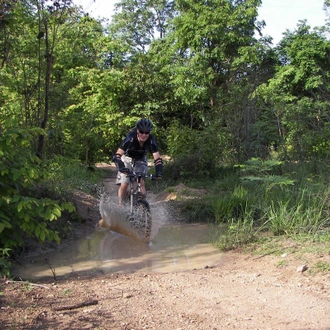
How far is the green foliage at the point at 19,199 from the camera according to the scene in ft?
15.2

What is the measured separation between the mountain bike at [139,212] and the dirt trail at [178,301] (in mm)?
1830

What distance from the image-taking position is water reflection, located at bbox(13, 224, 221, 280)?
5.66 metres

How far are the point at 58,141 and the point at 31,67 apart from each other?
3004 mm

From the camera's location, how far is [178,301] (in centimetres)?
417

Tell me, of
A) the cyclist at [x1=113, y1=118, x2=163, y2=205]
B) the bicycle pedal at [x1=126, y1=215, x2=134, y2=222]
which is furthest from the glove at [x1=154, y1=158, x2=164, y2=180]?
A: the bicycle pedal at [x1=126, y1=215, x2=134, y2=222]

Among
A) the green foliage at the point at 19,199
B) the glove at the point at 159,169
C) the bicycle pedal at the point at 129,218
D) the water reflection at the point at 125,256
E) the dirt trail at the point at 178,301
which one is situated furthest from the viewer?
the bicycle pedal at the point at 129,218

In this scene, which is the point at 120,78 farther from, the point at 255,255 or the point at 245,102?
the point at 255,255

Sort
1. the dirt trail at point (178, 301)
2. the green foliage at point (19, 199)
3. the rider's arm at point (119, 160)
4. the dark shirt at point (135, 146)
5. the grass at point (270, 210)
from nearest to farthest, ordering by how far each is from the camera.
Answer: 1. the dirt trail at point (178, 301)
2. the green foliage at point (19, 199)
3. the grass at point (270, 210)
4. the rider's arm at point (119, 160)
5. the dark shirt at point (135, 146)

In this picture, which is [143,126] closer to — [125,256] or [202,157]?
[125,256]

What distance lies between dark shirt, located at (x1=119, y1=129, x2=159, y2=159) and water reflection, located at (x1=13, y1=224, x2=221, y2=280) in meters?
1.50

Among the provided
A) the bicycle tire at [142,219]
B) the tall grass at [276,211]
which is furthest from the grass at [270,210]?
the bicycle tire at [142,219]

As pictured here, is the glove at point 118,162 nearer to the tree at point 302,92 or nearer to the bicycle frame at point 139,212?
the bicycle frame at point 139,212

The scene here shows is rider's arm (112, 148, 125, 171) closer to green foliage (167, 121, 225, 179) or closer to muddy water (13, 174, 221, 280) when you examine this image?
muddy water (13, 174, 221, 280)

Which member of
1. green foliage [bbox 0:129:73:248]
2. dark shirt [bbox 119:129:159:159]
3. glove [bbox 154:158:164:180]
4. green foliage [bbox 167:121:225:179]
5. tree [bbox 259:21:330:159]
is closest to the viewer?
green foliage [bbox 0:129:73:248]
